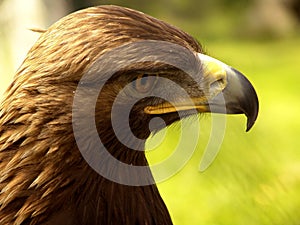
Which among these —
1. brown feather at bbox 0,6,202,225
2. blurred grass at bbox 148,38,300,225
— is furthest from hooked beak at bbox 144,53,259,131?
blurred grass at bbox 148,38,300,225

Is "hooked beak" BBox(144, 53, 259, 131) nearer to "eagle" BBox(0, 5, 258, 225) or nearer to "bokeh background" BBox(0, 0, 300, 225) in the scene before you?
"eagle" BBox(0, 5, 258, 225)

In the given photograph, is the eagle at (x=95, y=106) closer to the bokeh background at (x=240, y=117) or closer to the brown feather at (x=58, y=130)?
the brown feather at (x=58, y=130)

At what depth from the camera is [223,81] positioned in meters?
2.88

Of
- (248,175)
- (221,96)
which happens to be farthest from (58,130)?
(248,175)

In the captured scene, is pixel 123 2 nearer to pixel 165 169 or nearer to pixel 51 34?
pixel 165 169

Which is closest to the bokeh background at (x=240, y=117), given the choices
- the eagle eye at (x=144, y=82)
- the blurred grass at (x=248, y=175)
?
the blurred grass at (x=248, y=175)

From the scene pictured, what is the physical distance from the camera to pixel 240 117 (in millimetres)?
3707

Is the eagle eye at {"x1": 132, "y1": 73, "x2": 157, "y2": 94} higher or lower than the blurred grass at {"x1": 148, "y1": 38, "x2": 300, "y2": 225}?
higher

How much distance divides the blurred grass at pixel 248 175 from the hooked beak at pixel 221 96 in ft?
0.80

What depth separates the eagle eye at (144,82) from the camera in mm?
2828

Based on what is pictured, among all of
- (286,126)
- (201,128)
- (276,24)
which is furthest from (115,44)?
(276,24)

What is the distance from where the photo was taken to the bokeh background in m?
3.34

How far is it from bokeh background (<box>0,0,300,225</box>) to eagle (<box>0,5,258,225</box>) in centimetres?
29

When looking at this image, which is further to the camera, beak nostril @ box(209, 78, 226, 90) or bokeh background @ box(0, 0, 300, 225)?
bokeh background @ box(0, 0, 300, 225)
